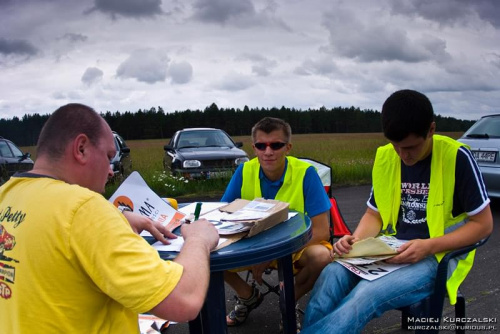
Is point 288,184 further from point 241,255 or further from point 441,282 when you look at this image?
point 241,255

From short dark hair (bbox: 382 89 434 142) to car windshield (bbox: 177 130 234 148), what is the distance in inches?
352

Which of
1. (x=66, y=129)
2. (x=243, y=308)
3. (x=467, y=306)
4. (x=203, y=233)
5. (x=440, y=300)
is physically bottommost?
(x=467, y=306)

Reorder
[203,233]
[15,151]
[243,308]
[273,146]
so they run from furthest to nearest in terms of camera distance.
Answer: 1. [15,151]
2. [243,308]
3. [273,146]
4. [203,233]

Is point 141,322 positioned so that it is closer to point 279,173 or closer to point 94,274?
point 279,173

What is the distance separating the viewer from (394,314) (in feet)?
11.2

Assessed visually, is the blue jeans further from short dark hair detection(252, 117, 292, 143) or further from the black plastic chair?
short dark hair detection(252, 117, 292, 143)

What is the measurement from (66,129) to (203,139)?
1008 cm

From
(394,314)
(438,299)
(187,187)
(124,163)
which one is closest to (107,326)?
(438,299)

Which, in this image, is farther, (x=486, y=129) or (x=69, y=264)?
(x=486, y=129)

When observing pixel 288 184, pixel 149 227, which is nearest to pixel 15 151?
pixel 288 184

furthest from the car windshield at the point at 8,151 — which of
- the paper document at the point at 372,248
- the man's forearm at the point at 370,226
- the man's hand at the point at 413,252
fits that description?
the man's hand at the point at 413,252

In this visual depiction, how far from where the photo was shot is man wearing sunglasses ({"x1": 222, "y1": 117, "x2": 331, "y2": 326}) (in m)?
2.94

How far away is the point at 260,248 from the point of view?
1.84 meters

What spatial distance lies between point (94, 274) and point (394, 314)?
2.85 meters
